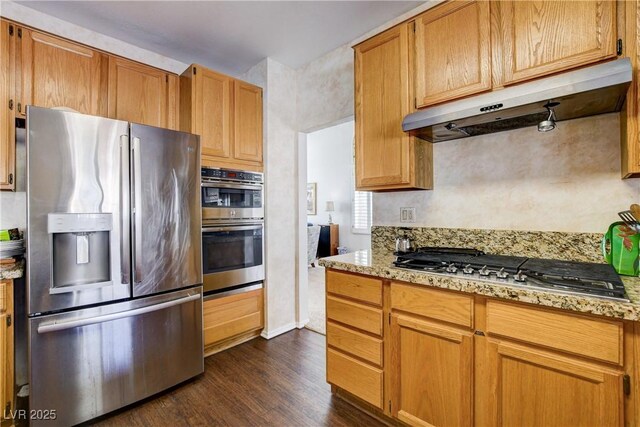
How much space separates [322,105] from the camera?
288 cm

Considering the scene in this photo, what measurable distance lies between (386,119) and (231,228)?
1.62 m

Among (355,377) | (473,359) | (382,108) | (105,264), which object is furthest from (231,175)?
(473,359)

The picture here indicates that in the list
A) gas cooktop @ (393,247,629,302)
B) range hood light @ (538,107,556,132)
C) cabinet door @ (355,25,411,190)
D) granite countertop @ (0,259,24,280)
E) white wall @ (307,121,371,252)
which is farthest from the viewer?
white wall @ (307,121,371,252)

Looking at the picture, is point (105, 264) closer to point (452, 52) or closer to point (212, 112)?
point (212, 112)

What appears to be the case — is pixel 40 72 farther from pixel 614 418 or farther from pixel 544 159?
pixel 614 418

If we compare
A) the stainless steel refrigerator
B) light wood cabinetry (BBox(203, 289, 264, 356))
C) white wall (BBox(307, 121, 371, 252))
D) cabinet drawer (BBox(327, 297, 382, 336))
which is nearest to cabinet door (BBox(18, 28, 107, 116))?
the stainless steel refrigerator

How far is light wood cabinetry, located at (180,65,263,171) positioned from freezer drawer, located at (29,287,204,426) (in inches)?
49.2

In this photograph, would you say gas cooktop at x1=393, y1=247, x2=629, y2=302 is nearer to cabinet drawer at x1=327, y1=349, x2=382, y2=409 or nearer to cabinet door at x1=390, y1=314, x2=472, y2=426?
cabinet door at x1=390, y1=314, x2=472, y2=426

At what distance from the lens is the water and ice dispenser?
62.9 inches

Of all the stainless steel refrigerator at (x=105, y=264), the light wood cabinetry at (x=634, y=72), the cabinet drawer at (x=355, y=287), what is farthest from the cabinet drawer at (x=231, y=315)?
the light wood cabinetry at (x=634, y=72)

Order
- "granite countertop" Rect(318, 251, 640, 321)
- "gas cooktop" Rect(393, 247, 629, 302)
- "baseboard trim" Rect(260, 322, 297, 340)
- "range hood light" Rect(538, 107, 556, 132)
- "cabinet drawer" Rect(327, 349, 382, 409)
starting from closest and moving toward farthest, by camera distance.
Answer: "granite countertop" Rect(318, 251, 640, 321), "gas cooktop" Rect(393, 247, 629, 302), "range hood light" Rect(538, 107, 556, 132), "cabinet drawer" Rect(327, 349, 382, 409), "baseboard trim" Rect(260, 322, 297, 340)

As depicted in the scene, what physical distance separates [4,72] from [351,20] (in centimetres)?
242

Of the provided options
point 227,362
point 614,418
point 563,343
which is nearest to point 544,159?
point 563,343

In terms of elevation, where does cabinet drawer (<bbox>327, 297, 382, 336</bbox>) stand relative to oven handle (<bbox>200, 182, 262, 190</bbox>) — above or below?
below
